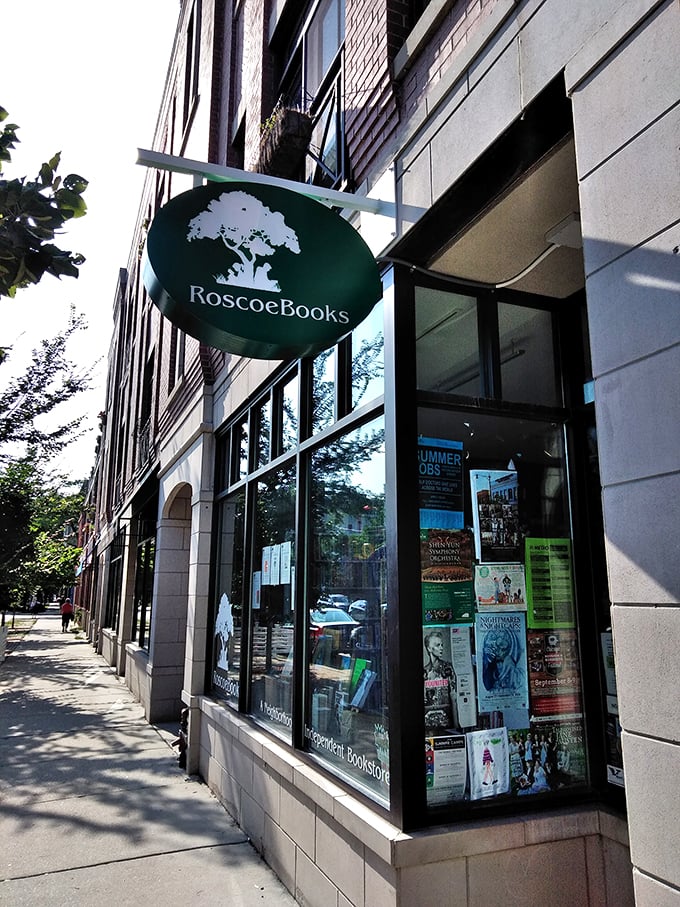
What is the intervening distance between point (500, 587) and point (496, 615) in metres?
0.16

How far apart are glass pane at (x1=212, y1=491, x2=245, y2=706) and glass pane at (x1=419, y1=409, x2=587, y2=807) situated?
3.34 m

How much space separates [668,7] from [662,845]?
2.67 m

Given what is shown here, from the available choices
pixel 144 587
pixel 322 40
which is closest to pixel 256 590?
pixel 322 40

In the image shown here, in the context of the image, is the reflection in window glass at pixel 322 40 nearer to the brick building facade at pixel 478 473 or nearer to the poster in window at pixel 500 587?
the brick building facade at pixel 478 473

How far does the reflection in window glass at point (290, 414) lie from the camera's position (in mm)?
5734

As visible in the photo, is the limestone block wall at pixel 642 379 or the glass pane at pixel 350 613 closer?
the limestone block wall at pixel 642 379

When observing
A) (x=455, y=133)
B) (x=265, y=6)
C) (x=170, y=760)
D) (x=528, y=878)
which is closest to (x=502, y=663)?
(x=528, y=878)

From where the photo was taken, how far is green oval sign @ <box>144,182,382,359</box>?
129 inches

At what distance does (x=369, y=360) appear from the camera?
14.9 feet

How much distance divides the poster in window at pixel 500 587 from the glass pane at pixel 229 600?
3400 millimetres

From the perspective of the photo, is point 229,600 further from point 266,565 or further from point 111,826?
point 111,826

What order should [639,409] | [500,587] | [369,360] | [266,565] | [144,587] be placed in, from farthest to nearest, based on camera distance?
[144,587], [266,565], [369,360], [500,587], [639,409]

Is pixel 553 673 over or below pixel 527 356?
below

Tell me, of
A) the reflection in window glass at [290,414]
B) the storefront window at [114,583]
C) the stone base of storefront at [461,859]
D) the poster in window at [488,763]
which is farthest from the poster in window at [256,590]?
the storefront window at [114,583]
